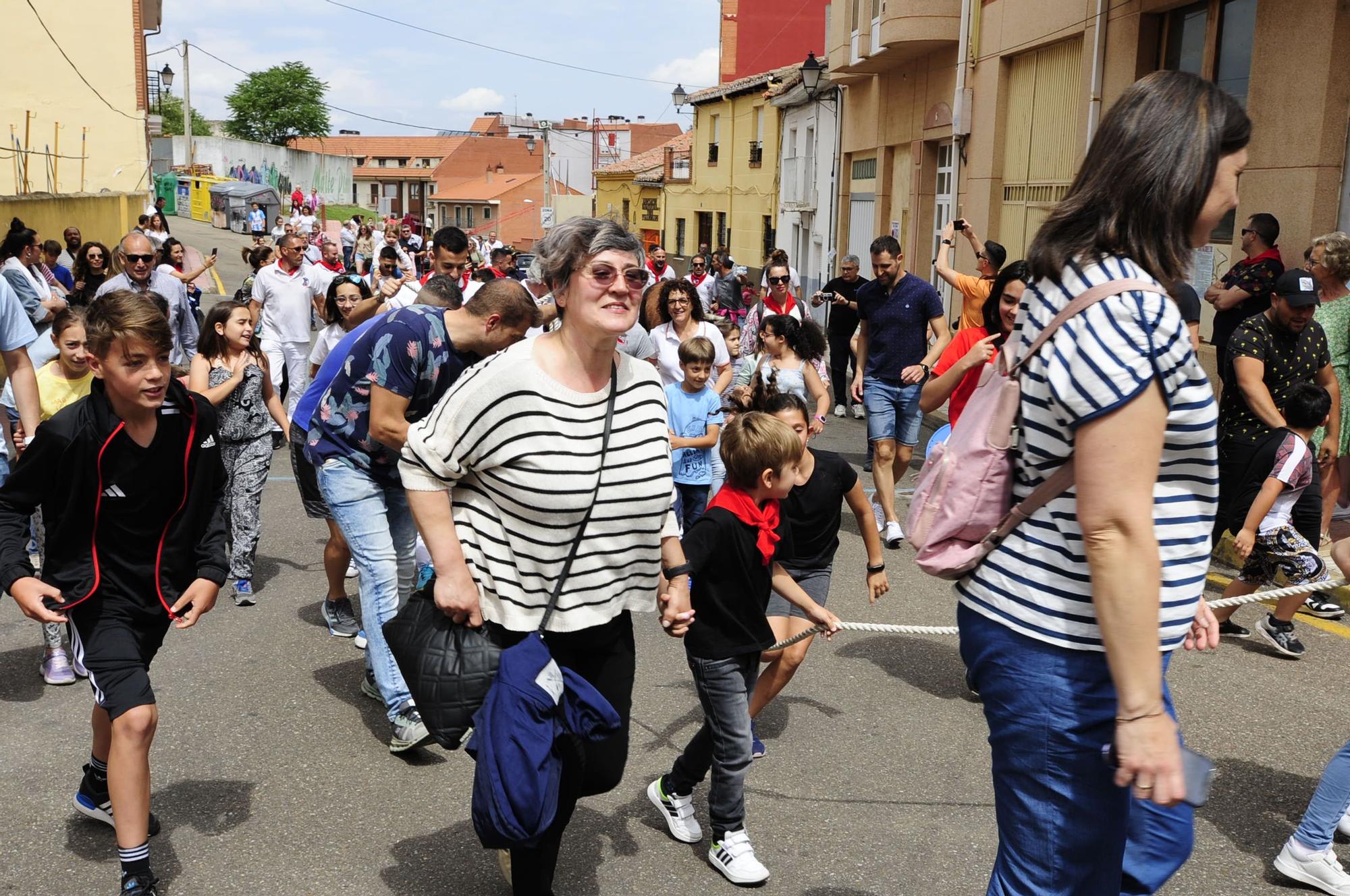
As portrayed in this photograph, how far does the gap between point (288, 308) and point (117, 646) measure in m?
8.17

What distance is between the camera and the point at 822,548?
15.4ft

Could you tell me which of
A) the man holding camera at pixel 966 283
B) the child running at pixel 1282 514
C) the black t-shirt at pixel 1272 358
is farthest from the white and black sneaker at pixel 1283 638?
the man holding camera at pixel 966 283

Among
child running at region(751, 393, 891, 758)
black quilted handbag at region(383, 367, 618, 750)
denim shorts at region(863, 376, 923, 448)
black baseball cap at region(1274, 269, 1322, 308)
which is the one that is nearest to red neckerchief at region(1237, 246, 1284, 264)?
denim shorts at region(863, 376, 923, 448)

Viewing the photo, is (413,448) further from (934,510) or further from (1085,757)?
(1085,757)

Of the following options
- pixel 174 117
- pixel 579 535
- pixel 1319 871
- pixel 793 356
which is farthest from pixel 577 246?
pixel 174 117

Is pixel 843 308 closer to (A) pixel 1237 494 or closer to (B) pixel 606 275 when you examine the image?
(A) pixel 1237 494

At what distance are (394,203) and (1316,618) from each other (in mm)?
107081

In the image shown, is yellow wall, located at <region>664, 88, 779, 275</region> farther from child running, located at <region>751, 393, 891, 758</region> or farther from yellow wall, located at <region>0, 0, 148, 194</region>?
child running, located at <region>751, 393, 891, 758</region>

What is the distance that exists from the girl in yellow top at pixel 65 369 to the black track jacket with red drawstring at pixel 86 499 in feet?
7.83

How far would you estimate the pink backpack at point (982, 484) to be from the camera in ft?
7.29

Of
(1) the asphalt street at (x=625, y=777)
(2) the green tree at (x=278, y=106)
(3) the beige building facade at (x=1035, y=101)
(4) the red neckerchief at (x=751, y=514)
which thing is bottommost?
(1) the asphalt street at (x=625, y=777)

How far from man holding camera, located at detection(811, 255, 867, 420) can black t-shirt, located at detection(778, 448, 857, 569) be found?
9.01 meters

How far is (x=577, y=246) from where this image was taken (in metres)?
3.04

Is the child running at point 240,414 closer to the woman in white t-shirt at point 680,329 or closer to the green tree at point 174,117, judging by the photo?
the woman in white t-shirt at point 680,329
